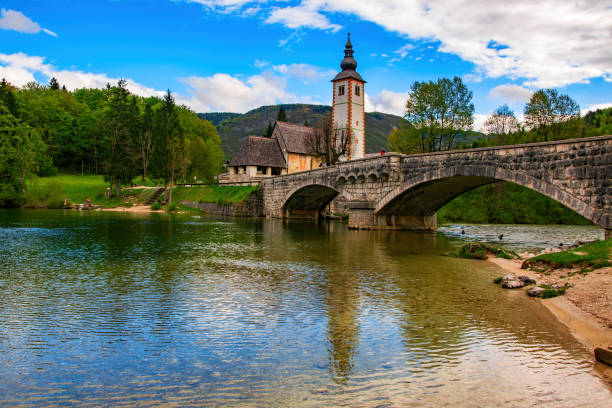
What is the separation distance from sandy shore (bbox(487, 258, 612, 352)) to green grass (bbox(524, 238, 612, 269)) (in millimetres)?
531

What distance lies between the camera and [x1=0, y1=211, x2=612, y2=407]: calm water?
6.08 metres

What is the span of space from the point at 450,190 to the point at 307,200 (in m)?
20.4

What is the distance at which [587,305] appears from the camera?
1020 centimetres

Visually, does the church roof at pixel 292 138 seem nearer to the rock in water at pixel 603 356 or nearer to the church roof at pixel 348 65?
the church roof at pixel 348 65

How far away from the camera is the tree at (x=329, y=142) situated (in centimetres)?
5838

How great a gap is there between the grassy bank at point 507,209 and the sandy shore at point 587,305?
39.0 m

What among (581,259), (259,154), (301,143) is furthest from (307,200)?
(581,259)

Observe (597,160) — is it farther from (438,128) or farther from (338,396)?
(438,128)

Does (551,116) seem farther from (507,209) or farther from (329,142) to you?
(329,142)

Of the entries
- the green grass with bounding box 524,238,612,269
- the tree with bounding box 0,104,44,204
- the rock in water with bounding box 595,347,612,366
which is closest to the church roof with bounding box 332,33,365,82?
the tree with bounding box 0,104,44,204

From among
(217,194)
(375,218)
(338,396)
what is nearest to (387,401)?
(338,396)

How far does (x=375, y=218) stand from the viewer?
112 ft

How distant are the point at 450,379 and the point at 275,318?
164 inches

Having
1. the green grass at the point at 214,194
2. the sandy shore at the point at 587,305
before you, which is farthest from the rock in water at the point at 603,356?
the green grass at the point at 214,194
